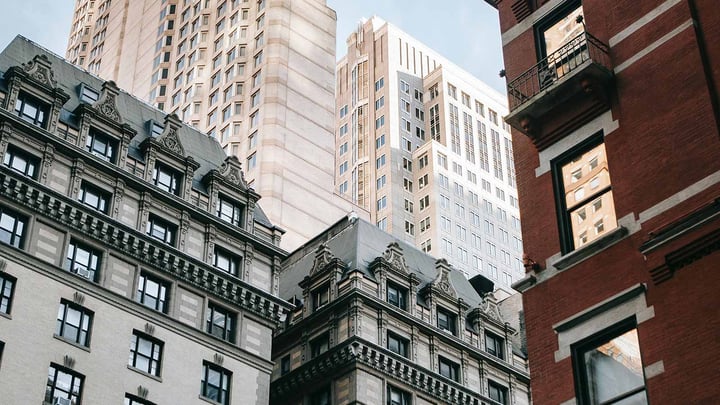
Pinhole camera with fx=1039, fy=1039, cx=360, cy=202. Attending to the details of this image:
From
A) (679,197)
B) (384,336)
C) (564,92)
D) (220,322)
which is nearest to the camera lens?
(679,197)

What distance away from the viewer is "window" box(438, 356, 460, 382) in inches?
2542

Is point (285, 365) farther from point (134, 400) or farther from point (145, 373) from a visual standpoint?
point (134, 400)

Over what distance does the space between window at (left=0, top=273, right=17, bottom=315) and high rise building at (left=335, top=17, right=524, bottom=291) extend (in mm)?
120061

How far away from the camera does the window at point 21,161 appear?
167 feet

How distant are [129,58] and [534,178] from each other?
4870 inches

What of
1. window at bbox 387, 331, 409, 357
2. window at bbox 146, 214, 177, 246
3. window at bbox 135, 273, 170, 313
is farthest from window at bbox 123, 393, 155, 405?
window at bbox 387, 331, 409, 357

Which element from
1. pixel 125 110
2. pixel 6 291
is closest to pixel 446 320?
pixel 125 110

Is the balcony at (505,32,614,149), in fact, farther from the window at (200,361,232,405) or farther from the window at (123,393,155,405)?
the window at (200,361,232,405)

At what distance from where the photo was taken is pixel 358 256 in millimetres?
65875

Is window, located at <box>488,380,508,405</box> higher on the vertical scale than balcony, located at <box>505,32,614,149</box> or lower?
higher

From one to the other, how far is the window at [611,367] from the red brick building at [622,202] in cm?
3

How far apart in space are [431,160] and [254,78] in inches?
2559

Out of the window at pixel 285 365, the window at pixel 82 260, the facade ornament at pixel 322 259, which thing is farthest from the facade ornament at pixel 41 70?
the window at pixel 285 365

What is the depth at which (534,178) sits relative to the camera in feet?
88.0
